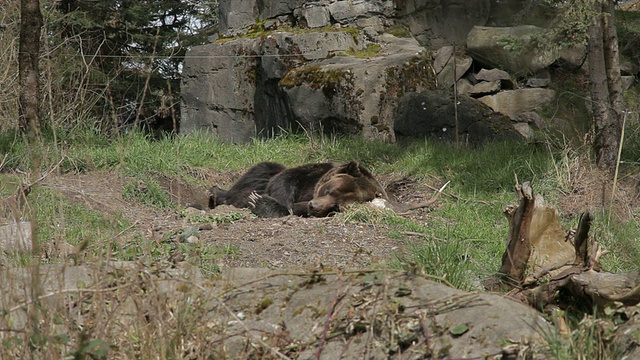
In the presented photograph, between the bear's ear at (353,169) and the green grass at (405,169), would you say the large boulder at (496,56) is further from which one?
the bear's ear at (353,169)

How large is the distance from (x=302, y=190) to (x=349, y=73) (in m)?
3.30

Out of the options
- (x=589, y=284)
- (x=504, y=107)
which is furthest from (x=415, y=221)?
(x=504, y=107)

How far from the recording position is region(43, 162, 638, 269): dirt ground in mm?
6031

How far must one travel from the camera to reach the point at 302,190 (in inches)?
344

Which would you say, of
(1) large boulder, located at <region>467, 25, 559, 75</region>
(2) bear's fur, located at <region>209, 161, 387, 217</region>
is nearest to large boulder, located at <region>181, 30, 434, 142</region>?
(1) large boulder, located at <region>467, 25, 559, 75</region>

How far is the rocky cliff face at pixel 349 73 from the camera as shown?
1136cm

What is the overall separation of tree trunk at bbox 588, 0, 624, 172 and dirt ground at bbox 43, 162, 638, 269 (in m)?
0.44

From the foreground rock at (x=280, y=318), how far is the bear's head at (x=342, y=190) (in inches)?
173

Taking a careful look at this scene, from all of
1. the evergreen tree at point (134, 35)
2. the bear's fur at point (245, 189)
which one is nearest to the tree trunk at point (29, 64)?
the bear's fur at point (245, 189)

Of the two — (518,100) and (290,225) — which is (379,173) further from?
(518,100)

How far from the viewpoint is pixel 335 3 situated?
13.4m

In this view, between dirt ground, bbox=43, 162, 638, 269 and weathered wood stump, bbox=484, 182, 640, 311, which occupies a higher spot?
weathered wood stump, bbox=484, 182, 640, 311

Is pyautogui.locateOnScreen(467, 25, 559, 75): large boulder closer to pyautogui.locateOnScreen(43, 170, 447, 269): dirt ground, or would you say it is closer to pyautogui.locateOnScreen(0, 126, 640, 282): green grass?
pyautogui.locateOnScreen(0, 126, 640, 282): green grass

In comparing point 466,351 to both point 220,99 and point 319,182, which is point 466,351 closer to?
point 319,182
